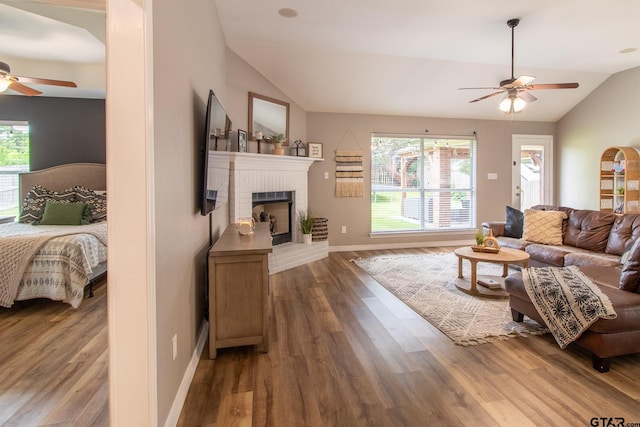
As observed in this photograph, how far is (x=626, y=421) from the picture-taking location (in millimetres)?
1625

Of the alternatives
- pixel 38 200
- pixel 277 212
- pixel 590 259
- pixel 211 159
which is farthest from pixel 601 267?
pixel 38 200

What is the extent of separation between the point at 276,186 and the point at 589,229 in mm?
4044

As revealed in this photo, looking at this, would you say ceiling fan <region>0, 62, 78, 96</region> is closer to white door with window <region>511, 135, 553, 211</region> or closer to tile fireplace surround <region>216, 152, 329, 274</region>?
tile fireplace surround <region>216, 152, 329, 274</region>

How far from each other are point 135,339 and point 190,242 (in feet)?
2.95

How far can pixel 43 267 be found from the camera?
2.99 meters

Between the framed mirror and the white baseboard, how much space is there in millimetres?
2894

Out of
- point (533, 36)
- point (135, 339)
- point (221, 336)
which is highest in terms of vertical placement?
point (533, 36)

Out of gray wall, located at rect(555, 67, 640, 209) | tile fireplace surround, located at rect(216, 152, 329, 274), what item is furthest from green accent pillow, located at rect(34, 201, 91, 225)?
gray wall, located at rect(555, 67, 640, 209)

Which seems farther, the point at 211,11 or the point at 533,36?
the point at 533,36

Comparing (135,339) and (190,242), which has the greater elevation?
(190,242)

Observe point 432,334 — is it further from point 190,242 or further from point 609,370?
point 190,242

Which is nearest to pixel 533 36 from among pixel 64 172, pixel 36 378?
pixel 36 378

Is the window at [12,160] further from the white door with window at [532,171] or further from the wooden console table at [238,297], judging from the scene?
the white door with window at [532,171]

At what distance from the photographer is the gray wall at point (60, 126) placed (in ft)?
16.1
